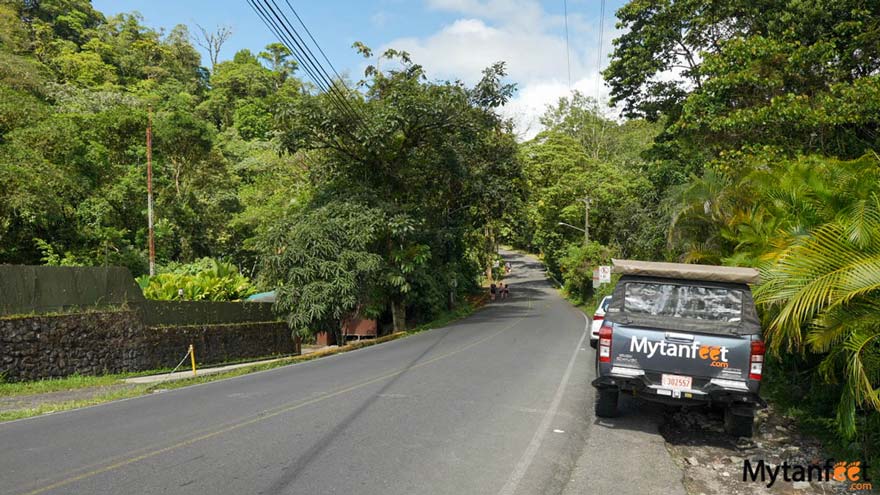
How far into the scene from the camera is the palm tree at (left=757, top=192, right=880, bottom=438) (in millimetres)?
5793

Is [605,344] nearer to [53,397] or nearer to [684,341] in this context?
[684,341]

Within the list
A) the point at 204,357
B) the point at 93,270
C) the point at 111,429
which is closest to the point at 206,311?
the point at 204,357

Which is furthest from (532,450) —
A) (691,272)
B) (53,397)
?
(53,397)

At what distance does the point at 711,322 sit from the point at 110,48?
2486 inches

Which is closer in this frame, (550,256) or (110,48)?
(110,48)

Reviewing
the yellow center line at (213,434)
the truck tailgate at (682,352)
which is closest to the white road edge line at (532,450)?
the truck tailgate at (682,352)

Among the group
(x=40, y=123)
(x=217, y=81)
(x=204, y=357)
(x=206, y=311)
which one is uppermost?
(x=217, y=81)

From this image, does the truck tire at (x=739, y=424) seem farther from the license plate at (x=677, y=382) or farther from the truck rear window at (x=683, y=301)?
the truck rear window at (x=683, y=301)

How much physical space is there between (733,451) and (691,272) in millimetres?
2261

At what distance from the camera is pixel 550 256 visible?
6719 centimetres

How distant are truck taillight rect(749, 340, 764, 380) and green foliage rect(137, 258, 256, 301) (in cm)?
1925

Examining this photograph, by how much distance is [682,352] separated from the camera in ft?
23.0

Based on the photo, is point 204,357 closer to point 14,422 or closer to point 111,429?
point 14,422

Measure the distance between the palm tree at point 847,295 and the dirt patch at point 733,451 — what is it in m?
0.86
